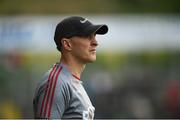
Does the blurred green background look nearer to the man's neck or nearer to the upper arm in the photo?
the man's neck

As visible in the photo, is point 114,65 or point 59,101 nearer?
point 59,101

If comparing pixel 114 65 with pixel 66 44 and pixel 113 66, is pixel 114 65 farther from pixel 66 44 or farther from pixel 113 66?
pixel 66 44

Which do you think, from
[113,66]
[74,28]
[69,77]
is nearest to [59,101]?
[69,77]

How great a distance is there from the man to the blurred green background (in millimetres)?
12901

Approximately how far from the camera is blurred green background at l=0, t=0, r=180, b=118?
20.4m

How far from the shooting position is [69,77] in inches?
223

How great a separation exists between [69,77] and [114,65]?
1851cm

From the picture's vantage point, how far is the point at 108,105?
2117cm

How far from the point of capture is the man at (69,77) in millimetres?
5492

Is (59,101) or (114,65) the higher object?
(59,101)

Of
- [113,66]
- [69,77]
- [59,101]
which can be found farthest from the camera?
[113,66]

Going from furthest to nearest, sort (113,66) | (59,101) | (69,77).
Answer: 1. (113,66)
2. (69,77)
3. (59,101)

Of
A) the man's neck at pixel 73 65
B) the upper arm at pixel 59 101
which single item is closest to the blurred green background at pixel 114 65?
the man's neck at pixel 73 65

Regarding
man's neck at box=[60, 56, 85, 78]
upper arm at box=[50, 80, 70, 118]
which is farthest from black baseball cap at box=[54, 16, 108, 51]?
upper arm at box=[50, 80, 70, 118]
